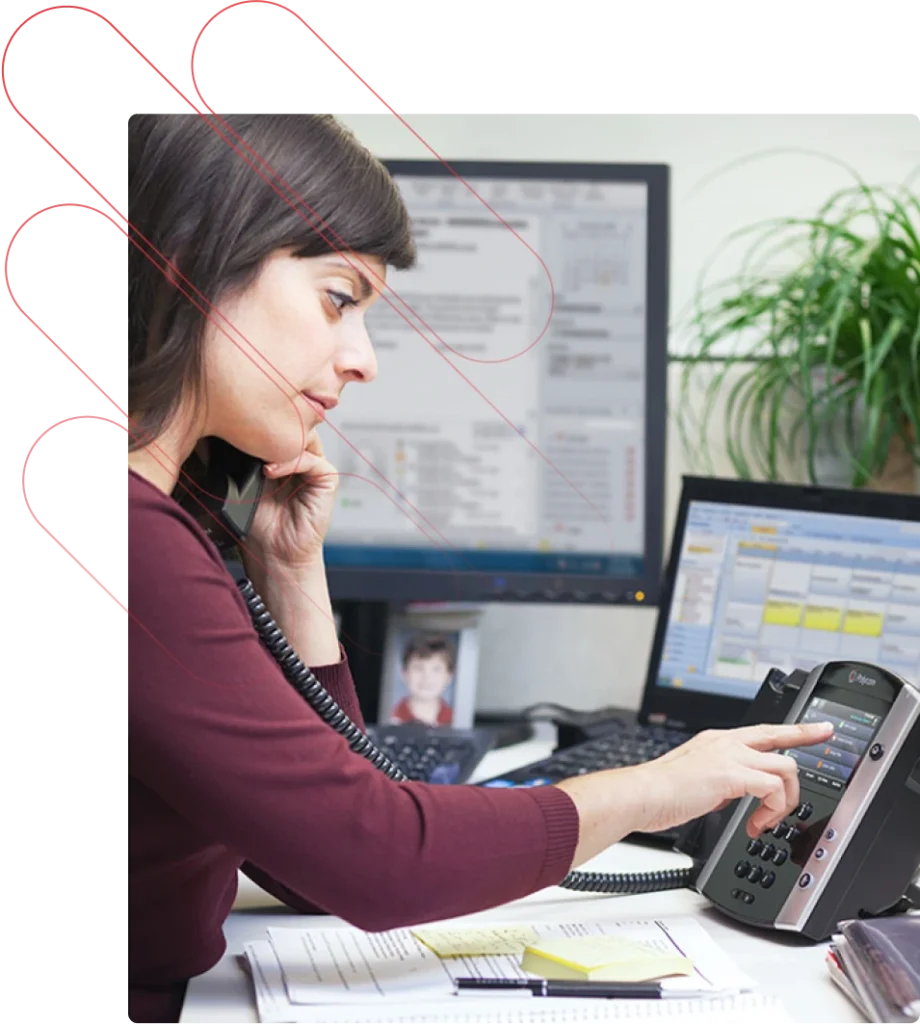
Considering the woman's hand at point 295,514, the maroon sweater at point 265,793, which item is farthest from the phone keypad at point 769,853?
the woman's hand at point 295,514

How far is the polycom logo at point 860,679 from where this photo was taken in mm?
961

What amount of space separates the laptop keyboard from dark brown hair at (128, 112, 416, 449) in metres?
0.60

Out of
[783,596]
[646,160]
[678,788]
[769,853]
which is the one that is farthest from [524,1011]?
[646,160]

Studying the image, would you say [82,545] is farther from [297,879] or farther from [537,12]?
[537,12]

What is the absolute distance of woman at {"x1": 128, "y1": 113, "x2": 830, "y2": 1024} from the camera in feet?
2.33

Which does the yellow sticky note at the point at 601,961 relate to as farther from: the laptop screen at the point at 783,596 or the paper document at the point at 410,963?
the laptop screen at the point at 783,596

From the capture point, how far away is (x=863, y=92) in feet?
3.26

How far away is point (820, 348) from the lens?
1.54 meters

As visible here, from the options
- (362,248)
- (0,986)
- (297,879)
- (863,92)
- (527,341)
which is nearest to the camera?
(0,986)

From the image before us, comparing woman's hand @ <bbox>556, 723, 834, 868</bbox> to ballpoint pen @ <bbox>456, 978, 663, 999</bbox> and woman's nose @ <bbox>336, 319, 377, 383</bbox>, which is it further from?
woman's nose @ <bbox>336, 319, 377, 383</bbox>

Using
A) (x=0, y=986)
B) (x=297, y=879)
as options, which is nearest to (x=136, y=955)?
(x=297, y=879)

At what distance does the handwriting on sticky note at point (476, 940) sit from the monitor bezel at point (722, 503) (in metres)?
0.55

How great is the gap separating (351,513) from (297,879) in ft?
2.92

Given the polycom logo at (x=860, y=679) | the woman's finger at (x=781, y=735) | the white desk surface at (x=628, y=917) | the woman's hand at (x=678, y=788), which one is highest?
the polycom logo at (x=860, y=679)
